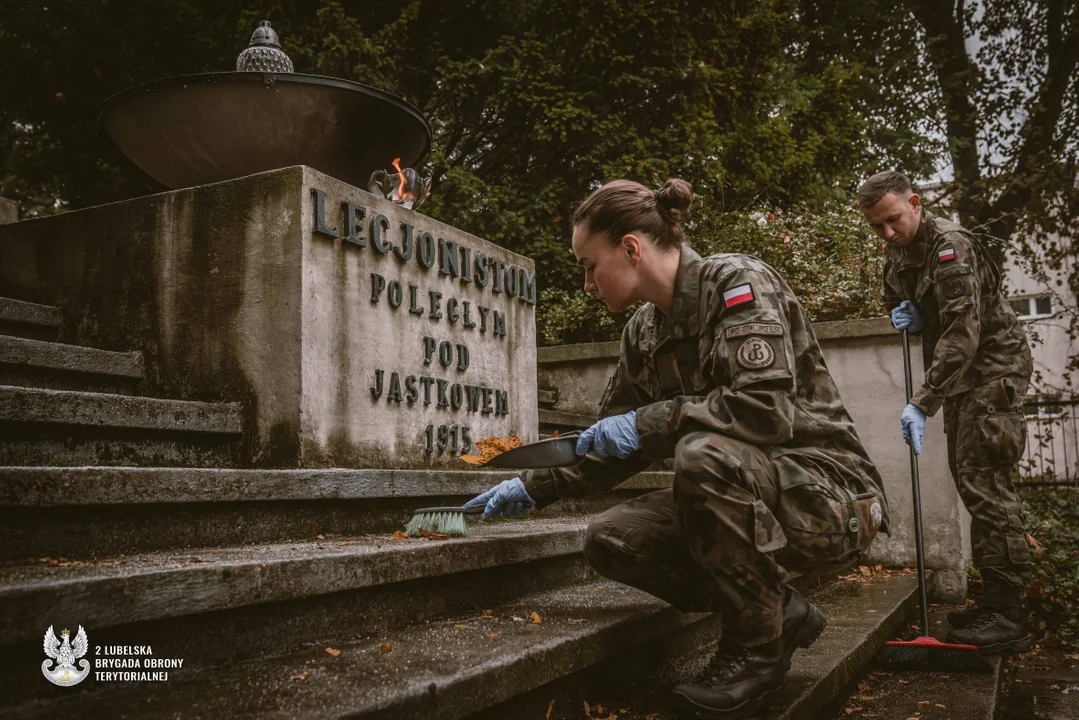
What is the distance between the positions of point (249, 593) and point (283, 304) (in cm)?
167

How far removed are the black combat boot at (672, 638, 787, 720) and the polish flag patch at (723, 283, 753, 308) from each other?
913 millimetres

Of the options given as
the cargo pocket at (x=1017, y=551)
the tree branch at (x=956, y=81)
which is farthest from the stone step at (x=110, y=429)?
the tree branch at (x=956, y=81)

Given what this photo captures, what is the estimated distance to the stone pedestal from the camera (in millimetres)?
3330

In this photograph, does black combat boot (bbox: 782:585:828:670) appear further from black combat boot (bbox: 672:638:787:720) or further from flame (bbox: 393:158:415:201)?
flame (bbox: 393:158:415:201)

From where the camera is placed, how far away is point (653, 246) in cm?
260

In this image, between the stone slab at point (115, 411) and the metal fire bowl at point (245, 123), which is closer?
the stone slab at point (115, 411)

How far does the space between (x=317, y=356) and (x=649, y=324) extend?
1.37 m

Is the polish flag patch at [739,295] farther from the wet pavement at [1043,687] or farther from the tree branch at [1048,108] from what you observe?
the tree branch at [1048,108]

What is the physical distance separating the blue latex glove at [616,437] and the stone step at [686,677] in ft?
1.97

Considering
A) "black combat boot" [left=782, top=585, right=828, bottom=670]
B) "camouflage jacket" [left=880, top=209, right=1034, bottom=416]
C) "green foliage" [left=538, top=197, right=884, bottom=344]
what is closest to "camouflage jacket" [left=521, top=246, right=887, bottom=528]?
"black combat boot" [left=782, top=585, right=828, bottom=670]

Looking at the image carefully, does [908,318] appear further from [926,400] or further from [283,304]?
[283,304]

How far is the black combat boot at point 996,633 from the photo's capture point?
3646mm

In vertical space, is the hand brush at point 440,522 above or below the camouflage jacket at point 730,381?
below

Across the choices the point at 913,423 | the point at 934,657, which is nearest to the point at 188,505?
the point at 934,657
